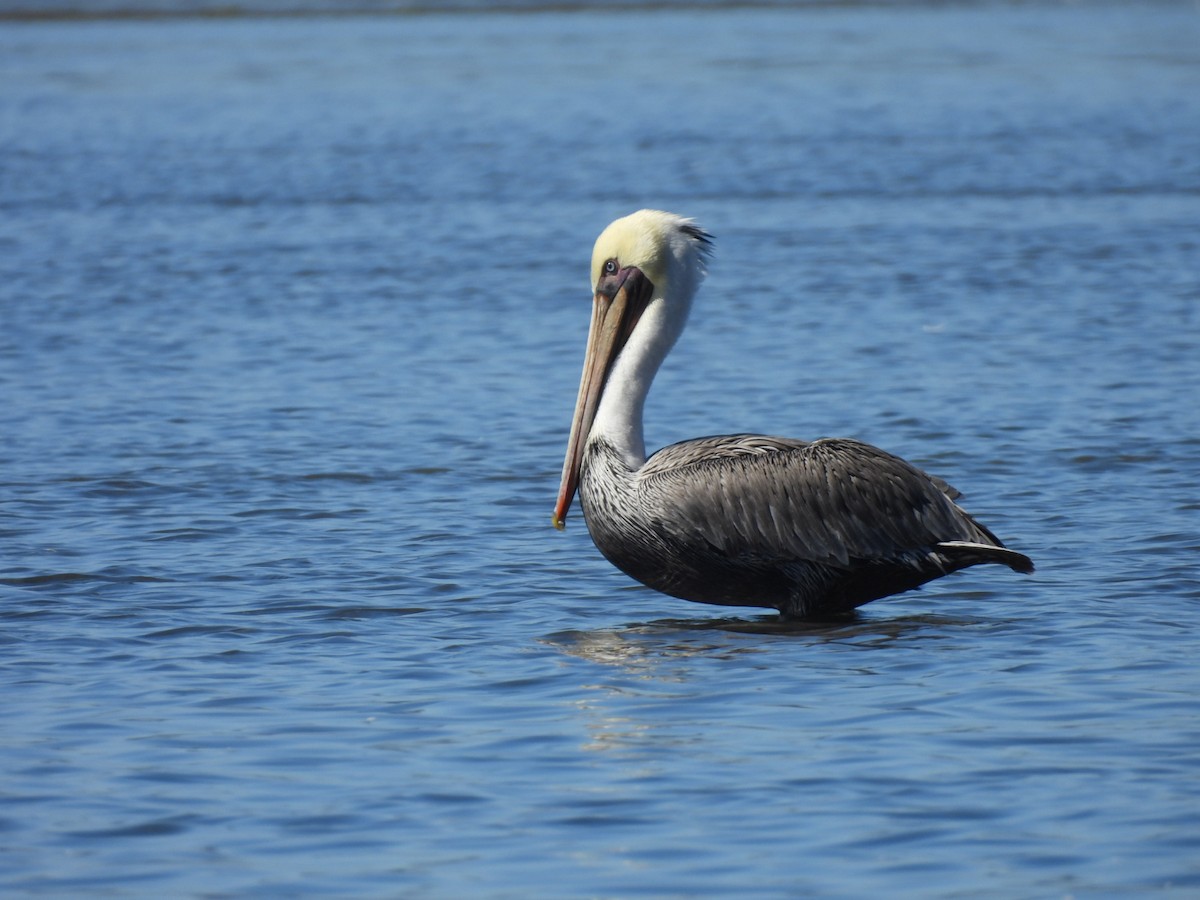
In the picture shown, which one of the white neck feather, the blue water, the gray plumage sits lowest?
the blue water

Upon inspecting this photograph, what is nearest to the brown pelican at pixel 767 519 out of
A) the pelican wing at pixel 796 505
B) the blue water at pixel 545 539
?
the pelican wing at pixel 796 505

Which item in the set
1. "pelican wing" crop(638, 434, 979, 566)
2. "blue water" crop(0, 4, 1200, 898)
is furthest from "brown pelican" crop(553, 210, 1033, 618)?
"blue water" crop(0, 4, 1200, 898)

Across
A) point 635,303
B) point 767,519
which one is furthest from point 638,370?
point 767,519

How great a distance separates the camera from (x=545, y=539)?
320 inches

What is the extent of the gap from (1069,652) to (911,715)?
2.83 feet

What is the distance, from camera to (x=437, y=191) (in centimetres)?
2086

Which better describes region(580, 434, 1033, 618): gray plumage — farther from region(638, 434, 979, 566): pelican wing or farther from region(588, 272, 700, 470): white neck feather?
region(588, 272, 700, 470): white neck feather

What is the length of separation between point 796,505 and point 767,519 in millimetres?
121

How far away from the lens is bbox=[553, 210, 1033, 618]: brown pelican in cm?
659

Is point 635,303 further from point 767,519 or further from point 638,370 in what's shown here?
point 767,519

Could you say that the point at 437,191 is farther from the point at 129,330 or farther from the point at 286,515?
the point at 286,515

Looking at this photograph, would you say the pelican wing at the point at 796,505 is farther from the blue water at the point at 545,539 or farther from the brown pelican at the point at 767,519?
the blue water at the point at 545,539

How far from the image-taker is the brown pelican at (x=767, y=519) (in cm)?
659

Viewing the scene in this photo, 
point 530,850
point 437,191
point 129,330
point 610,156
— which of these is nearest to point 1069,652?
point 530,850
